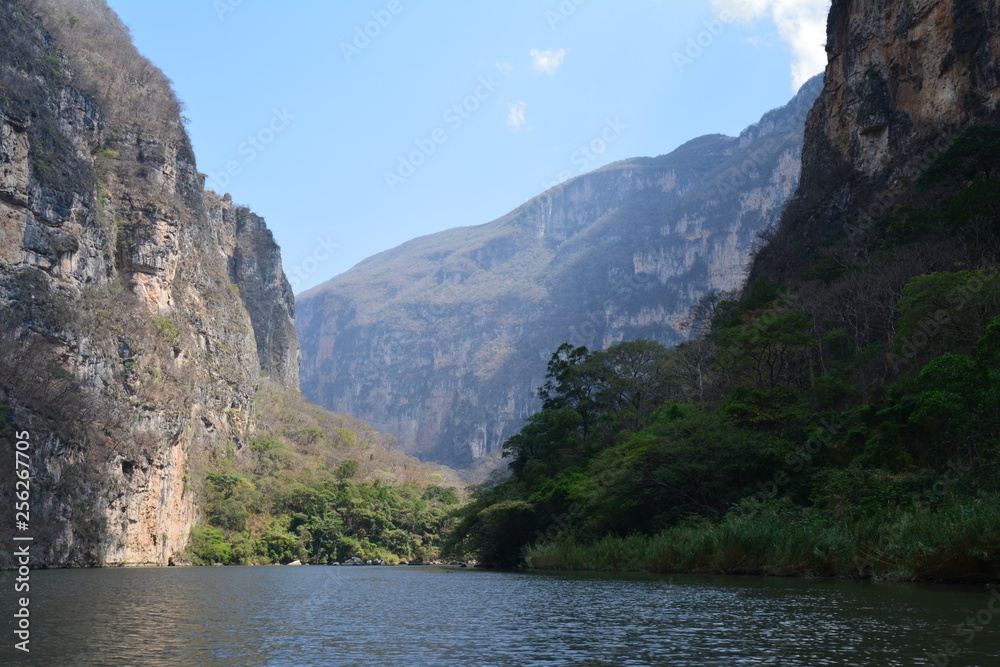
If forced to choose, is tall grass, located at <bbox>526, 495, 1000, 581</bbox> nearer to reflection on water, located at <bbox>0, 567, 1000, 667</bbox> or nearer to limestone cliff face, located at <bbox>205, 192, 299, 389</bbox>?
reflection on water, located at <bbox>0, 567, 1000, 667</bbox>

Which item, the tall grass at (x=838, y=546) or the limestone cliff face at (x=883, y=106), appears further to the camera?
the limestone cliff face at (x=883, y=106)

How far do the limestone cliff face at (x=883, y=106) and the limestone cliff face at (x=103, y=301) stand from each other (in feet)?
183

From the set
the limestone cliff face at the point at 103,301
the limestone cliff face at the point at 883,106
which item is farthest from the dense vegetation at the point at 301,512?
the limestone cliff face at the point at 883,106

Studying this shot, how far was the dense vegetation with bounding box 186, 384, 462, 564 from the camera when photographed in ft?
265

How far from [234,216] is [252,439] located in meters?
63.8

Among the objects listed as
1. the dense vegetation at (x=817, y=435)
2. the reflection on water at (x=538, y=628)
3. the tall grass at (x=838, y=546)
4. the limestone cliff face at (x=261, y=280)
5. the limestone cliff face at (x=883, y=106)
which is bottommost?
the reflection on water at (x=538, y=628)

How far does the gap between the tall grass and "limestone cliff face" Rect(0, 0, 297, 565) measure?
3777 centimetres

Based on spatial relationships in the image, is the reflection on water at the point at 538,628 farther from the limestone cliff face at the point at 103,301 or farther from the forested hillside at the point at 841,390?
the limestone cliff face at the point at 103,301

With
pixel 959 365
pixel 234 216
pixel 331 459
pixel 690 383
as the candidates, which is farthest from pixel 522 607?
pixel 234 216

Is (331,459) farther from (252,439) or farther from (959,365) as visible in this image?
(959,365)

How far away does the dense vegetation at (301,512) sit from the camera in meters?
80.8

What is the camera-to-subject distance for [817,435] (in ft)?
101

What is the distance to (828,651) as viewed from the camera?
1095cm

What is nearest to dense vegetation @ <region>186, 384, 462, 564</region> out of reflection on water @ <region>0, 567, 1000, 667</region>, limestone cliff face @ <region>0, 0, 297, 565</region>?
limestone cliff face @ <region>0, 0, 297, 565</region>
